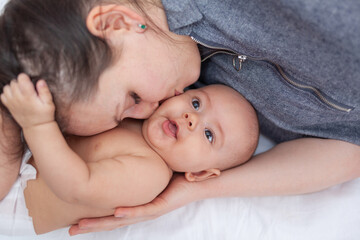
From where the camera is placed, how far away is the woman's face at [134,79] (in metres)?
0.90

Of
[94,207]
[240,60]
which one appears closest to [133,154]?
[94,207]

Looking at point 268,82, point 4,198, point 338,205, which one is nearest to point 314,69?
point 268,82

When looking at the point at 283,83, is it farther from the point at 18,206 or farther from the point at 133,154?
the point at 18,206

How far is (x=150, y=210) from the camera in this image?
105 cm

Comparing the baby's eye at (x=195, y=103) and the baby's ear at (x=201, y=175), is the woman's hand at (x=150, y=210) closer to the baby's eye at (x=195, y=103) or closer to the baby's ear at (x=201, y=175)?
the baby's ear at (x=201, y=175)

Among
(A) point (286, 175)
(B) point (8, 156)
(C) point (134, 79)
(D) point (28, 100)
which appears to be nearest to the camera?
(D) point (28, 100)

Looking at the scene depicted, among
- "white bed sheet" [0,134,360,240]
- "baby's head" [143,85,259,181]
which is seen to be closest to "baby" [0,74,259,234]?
"baby's head" [143,85,259,181]

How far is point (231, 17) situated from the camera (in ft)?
3.12

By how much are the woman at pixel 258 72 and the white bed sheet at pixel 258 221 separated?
2.8 inches

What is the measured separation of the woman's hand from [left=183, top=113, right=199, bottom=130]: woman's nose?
0.63ft

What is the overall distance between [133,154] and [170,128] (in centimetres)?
14

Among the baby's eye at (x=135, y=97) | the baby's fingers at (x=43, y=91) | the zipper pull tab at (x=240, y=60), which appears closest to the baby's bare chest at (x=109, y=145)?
the baby's eye at (x=135, y=97)

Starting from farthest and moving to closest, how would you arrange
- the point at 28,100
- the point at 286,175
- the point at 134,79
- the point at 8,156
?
the point at 286,175, the point at 8,156, the point at 134,79, the point at 28,100

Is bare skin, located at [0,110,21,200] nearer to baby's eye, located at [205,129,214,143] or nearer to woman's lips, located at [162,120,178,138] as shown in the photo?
woman's lips, located at [162,120,178,138]
